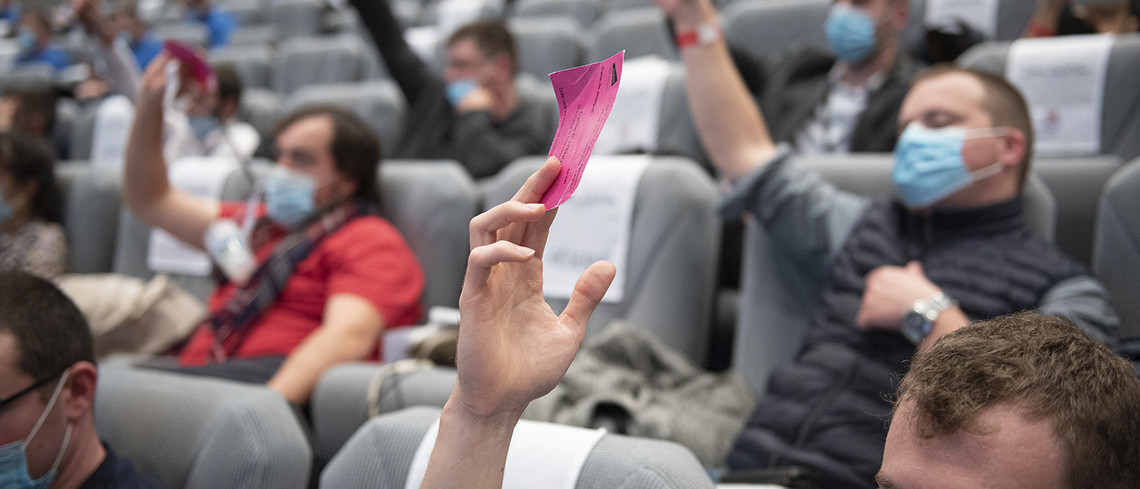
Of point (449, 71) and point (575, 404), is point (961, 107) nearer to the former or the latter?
point (575, 404)

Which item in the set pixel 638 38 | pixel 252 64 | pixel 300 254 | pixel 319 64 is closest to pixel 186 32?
pixel 252 64

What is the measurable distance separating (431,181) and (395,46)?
100 centimetres

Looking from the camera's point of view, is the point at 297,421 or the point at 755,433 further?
the point at 755,433

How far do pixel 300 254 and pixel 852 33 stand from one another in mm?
1514

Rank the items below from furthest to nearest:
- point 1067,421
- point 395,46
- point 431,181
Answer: point 395,46
point 431,181
point 1067,421

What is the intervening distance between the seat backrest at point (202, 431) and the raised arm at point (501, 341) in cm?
31

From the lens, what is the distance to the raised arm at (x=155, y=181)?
6.38 ft

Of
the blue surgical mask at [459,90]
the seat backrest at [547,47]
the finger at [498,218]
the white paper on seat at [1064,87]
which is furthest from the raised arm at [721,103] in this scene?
the seat backrest at [547,47]

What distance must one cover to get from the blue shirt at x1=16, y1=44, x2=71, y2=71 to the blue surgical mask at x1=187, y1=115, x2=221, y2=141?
12.0ft

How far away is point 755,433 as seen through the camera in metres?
1.28

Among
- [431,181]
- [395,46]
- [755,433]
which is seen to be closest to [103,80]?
[395,46]

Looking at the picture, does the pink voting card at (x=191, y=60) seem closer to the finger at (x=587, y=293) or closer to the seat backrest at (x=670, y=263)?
the seat backrest at (x=670, y=263)

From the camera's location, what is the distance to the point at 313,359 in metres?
1.57

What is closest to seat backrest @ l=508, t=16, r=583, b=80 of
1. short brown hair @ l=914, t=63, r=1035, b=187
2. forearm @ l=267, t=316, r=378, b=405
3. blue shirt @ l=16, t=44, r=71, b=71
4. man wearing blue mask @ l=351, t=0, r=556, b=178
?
man wearing blue mask @ l=351, t=0, r=556, b=178
